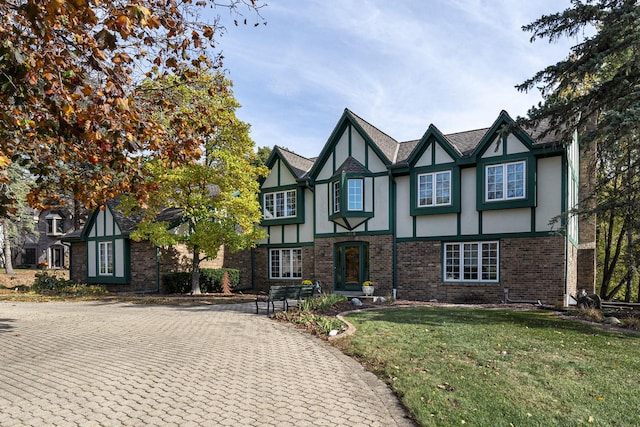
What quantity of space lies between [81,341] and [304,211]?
43.2ft

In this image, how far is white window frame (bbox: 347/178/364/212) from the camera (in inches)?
718

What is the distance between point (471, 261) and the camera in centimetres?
1647

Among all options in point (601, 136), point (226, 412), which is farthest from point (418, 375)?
point (601, 136)

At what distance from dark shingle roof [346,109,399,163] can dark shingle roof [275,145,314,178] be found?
4.07 metres

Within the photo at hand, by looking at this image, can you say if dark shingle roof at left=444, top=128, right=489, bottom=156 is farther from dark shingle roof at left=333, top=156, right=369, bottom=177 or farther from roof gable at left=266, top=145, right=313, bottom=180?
roof gable at left=266, top=145, right=313, bottom=180

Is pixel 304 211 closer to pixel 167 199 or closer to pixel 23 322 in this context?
pixel 167 199

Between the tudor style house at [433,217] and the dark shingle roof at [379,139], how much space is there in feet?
0.23

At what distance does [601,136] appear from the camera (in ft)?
34.0

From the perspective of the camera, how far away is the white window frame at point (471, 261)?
16.0m

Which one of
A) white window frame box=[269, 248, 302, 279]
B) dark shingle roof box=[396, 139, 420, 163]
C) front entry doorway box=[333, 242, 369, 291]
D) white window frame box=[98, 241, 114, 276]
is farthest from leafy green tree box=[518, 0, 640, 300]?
white window frame box=[98, 241, 114, 276]

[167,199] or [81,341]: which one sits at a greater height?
[167,199]

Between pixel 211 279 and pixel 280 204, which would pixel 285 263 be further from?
pixel 211 279

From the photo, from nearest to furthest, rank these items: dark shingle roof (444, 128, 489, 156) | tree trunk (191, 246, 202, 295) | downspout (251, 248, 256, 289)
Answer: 1. dark shingle roof (444, 128, 489, 156)
2. tree trunk (191, 246, 202, 295)
3. downspout (251, 248, 256, 289)

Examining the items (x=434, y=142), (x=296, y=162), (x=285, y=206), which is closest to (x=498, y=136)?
(x=434, y=142)
